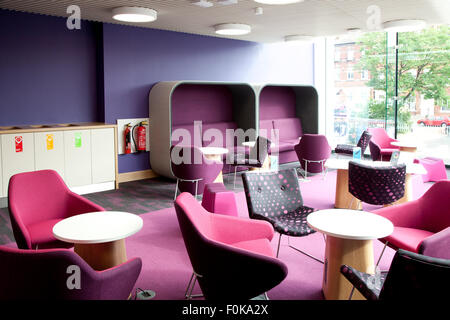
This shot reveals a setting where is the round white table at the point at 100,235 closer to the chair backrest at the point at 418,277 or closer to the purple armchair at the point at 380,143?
the chair backrest at the point at 418,277

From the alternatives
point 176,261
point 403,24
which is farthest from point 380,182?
point 403,24

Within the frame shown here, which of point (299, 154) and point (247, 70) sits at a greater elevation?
point (247, 70)

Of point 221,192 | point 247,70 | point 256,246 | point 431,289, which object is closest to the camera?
point 431,289

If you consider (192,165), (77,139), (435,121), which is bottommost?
(192,165)

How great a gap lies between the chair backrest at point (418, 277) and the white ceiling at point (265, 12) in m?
5.09

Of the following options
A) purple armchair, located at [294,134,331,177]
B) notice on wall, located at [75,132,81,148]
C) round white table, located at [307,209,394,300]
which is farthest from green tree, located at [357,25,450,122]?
round white table, located at [307,209,394,300]

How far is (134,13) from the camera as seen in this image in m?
6.64

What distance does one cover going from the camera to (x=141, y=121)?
28.2ft

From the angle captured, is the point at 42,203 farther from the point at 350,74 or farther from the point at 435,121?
the point at 350,74

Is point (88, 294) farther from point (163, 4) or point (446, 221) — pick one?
point (163, 4)

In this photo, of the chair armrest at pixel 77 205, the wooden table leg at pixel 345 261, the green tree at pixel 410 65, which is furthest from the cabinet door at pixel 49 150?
the green tree at pixel 410 65

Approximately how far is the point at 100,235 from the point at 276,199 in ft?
6.30

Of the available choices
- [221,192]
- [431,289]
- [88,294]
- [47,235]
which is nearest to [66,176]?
[221,192]
